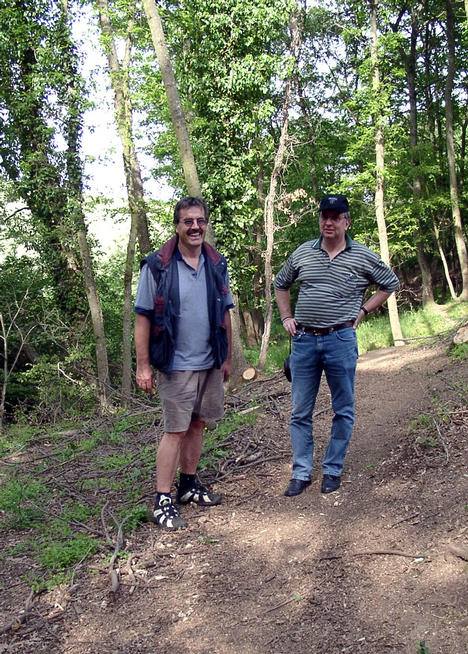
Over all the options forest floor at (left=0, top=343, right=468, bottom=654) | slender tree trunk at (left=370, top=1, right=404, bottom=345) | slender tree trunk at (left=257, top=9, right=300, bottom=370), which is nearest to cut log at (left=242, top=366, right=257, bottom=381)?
slender tree trunk at (left=257, top=9, right=300, bottom=370)

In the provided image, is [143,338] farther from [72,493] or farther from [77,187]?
[77,187]

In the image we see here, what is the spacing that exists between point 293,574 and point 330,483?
3.80 ft

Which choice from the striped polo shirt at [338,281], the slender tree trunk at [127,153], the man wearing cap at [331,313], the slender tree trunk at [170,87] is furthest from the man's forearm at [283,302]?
the slender tree trunk at [127,153]

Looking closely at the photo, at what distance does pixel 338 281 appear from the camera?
164 inches

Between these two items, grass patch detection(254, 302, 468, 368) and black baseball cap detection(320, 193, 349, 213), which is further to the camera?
grass patch detection(254, 302, 468, 368)

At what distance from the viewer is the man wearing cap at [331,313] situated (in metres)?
4.16

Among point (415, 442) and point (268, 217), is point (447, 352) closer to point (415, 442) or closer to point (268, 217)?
point (415, 442)

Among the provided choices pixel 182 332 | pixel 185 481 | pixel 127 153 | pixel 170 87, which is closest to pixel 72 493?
pixel 185 481

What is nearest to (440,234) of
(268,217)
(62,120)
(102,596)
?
(268,217)

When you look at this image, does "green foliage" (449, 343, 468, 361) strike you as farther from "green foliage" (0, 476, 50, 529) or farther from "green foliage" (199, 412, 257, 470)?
"green foliage" (0, 476, 50, 529)

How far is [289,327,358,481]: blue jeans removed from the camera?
4203 mm

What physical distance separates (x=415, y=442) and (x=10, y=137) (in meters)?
13.9

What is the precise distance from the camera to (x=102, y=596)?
332cm

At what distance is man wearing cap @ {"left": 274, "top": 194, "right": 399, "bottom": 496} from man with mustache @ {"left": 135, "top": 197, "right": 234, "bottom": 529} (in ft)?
1.83
